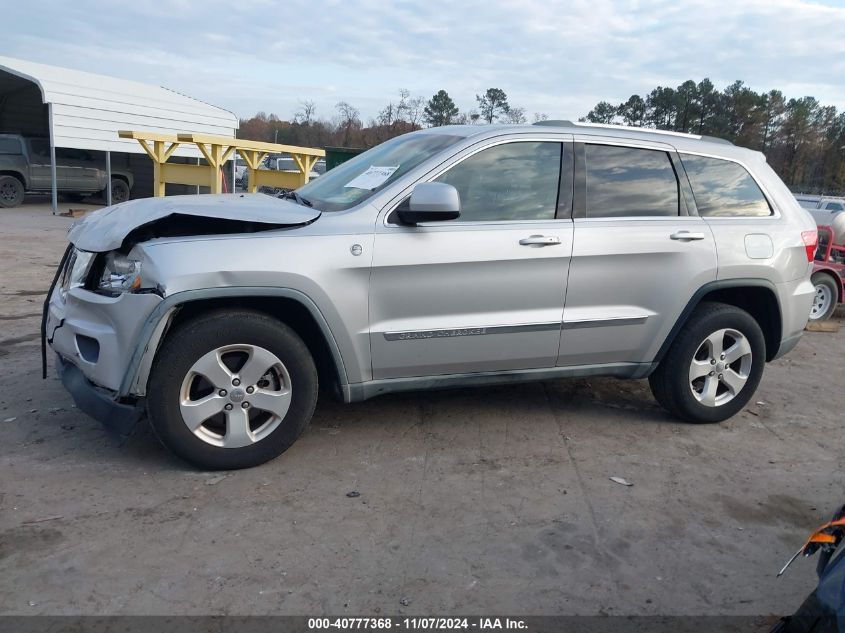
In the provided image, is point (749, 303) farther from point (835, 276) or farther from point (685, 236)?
point (835, 276)

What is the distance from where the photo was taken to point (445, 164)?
4223mm

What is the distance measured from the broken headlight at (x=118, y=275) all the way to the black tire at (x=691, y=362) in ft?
10.7

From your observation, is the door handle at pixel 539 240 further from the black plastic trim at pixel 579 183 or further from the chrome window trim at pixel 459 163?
the black plastic trim at pixel 579 183

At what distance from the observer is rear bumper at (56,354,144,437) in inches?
145

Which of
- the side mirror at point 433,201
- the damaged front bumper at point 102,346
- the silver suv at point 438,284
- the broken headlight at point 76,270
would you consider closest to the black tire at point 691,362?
the silver suv at point 438,284

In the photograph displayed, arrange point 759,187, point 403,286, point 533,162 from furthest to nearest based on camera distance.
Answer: point 759,187 < point 533,162 < point 403,286

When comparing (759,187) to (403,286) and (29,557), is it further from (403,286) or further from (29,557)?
(29,557)

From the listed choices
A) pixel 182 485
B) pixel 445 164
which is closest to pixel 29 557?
pixel 182 485

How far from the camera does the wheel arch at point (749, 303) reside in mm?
4723

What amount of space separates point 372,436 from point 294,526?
1174 millimetres

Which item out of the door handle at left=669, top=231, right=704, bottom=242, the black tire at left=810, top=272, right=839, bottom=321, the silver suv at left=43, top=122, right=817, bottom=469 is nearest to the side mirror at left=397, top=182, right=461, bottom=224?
the silver suv at left=43, top=122, right=817, bottom=469

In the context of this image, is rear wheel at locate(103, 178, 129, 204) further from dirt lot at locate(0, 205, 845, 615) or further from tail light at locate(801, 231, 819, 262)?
tail light at locate(801, 231, 819, 262)

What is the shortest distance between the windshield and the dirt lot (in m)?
1.42

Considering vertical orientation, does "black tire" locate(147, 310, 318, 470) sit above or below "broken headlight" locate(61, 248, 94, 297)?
below
